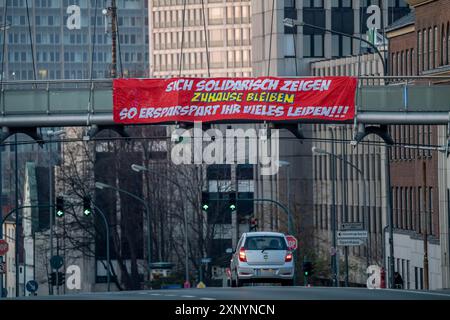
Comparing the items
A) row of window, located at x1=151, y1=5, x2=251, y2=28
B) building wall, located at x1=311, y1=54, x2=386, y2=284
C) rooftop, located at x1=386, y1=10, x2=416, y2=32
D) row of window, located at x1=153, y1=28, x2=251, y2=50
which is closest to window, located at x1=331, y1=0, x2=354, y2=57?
building wall, located at x1=311, y1=54, x2=386, y2=284

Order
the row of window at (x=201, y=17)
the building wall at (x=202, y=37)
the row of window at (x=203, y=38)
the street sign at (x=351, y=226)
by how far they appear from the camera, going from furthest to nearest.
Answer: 1. the row of window at (x=203, y=38)
2. the building wall at (x=202, y=37)
3. the row of window at (x=201, y=17)
4. the street sign at (x=351, y=226)

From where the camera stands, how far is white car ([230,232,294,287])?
36.3m

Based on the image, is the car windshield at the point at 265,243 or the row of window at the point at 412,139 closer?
the car windshield at the point at 265,243

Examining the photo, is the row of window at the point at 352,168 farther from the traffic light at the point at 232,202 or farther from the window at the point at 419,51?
the traffic light at the point at 232,202

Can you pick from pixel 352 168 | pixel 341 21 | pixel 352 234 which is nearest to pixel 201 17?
pixel 341 21

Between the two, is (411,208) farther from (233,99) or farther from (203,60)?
(203,60)

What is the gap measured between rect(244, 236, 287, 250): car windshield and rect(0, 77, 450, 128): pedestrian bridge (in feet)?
37.6

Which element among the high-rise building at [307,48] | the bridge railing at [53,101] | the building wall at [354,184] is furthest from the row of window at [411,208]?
the high-rise building at [307,48]

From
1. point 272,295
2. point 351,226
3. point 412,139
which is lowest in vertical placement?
point 351,226

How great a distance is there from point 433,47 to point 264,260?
3960 cm

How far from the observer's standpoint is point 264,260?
36375mm

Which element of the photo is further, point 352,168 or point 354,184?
point 352,168

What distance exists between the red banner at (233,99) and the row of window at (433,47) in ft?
78.6

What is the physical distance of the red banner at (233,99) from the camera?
156 feet
